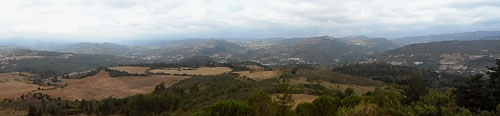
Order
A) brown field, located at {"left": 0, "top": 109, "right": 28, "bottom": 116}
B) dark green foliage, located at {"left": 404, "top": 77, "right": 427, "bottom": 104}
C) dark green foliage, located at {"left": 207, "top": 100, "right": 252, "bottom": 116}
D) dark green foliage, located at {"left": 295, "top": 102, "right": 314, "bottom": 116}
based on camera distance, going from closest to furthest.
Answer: dark green foliage, located at {"left": 404, "top": 77, "right": 427, "bottom": 104}
dark green foliage, located at {"left": 295, "top": 102, "right": 314, "bottom": 116}
dark green foliage, located at {"left": 207, "top": 100, "right": 252, "bottom": 116}
brown field, located at {"left": 0, "top": 109, "right": 28, "bottom": 116}

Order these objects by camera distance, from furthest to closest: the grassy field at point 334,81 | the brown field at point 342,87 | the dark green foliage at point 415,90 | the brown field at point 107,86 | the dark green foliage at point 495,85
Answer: the brown field at point 107,86, the grassy field at point 334,81, the brown field at point 342,87, the dark green foliage at point 415,90, the dark green foliage at point 495,85

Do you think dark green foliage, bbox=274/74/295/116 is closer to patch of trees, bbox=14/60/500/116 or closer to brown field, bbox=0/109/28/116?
patch of trees, bbox=14/60/500/116

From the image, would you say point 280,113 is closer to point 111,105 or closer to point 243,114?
point 243,114

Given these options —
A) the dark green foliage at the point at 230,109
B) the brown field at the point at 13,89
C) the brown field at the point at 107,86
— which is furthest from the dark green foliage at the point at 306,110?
the brown field at the point at 13,89

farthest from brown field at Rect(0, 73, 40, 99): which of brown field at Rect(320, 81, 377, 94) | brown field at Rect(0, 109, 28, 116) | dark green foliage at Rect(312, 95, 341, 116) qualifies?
dark green foliage at Rect(312, 95, 341, 116)

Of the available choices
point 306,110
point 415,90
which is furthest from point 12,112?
point 415,90

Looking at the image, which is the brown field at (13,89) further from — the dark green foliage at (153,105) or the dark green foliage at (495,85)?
the dark green foliage at (495,85)

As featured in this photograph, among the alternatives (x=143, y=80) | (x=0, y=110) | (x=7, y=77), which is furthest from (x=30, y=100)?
(x=7, y=77)

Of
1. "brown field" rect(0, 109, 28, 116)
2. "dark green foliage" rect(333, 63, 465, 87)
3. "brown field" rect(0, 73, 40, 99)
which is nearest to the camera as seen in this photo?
"brown field" rect(0, 109, 28, 116)
